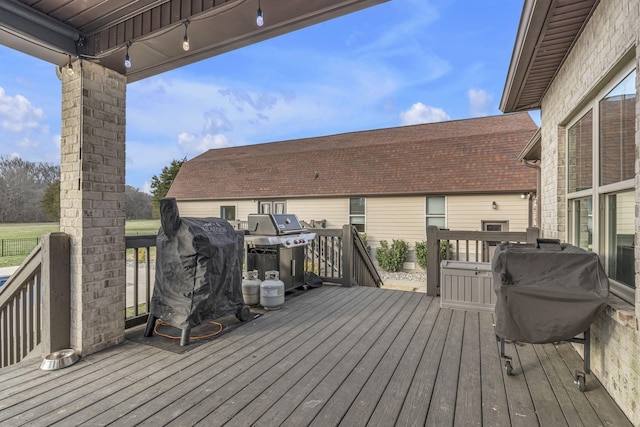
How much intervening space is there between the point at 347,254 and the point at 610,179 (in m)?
3.49

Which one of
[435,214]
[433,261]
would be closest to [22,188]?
[433,261]

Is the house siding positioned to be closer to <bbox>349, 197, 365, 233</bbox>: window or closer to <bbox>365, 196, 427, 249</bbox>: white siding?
<bbox>365, 196, 427, 249</bbox>: white siding

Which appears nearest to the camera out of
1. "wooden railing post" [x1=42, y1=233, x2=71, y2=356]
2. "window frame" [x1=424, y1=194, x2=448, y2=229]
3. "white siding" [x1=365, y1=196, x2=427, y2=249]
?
"wooden railing post" [x1=42, y1=233, x2=71, y2=356]

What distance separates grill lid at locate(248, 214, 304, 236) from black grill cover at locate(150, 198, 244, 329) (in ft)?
4.11

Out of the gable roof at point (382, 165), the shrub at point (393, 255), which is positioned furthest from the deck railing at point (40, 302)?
the gable roof at point (382, 165)

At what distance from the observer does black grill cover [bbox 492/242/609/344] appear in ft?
6.76

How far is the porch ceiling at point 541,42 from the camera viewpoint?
2387 mm

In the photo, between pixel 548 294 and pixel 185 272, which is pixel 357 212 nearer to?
pixel 185 272

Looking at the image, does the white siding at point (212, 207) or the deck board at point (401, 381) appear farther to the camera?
the white siding at point (212, 207)

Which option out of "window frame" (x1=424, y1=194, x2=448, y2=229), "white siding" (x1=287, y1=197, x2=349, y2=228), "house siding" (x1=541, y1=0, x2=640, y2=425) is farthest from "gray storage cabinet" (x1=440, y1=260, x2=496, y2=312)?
"white siding" (x1=287, y1=197, x2=349, y2=228)

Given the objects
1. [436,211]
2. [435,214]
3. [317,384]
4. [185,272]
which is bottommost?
[317,384]

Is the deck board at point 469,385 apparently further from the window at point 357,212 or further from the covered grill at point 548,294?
the window at point 357,212

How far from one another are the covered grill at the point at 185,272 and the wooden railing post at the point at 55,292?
2.15 ft

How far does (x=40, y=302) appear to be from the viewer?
271 cm
